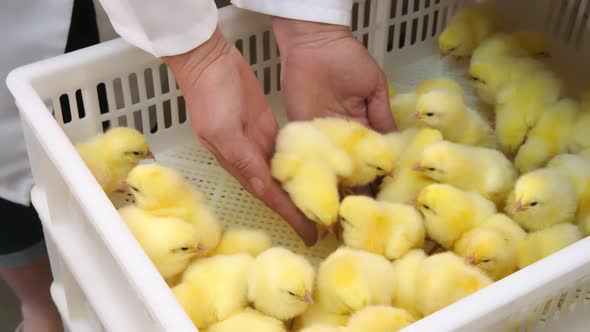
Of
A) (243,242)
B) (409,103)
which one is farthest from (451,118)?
(243,242)

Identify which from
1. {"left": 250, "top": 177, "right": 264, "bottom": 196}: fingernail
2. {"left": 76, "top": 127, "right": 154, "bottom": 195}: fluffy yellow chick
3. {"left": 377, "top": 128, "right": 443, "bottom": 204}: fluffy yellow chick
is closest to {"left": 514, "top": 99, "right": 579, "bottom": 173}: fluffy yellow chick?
{"left": 377, "top": 128, "right": 443, "bottom": 204}: fluffy yellow chick

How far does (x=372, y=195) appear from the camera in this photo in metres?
1.01

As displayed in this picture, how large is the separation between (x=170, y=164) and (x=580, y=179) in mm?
518

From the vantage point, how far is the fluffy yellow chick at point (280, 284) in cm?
76

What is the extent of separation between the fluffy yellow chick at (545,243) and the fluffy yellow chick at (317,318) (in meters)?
0.23

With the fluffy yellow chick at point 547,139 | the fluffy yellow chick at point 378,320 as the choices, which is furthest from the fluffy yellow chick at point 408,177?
the fluffy yellow chick at point 378,320

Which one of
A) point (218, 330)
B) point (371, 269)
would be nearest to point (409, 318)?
point (371, 269)

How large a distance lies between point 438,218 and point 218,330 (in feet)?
0.90

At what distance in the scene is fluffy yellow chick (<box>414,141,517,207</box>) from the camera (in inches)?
36.1

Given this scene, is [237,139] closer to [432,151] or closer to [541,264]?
[432,151]

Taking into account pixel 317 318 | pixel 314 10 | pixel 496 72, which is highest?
pixel 314 10

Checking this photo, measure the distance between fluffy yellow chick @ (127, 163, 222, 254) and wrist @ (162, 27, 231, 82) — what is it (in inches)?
4.4

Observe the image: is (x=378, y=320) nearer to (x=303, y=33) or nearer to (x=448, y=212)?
(x=448, y=212)

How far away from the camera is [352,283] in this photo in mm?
771
